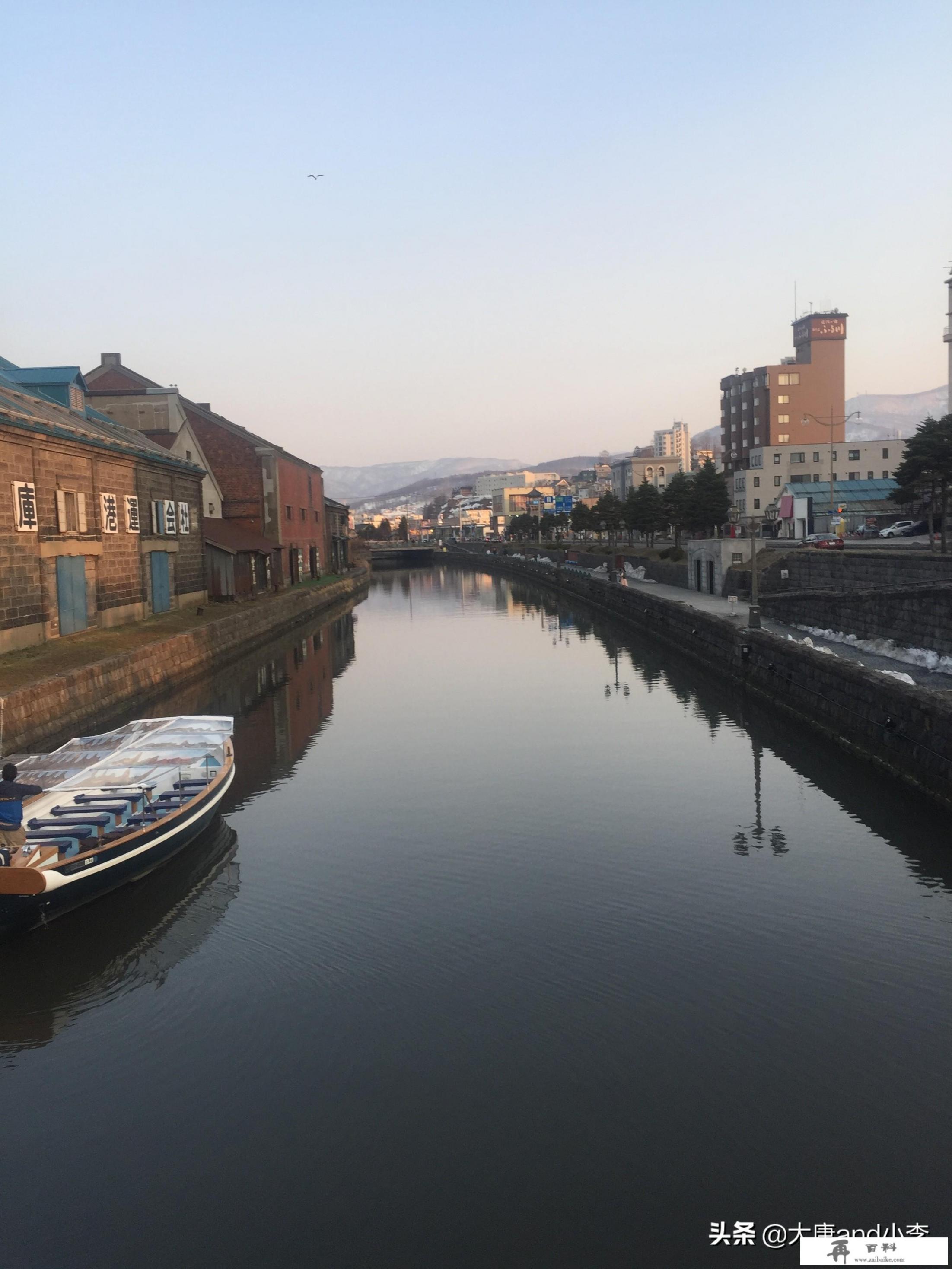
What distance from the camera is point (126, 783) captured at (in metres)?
21.3

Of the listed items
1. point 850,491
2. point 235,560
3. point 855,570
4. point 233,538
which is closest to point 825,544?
point 855,570

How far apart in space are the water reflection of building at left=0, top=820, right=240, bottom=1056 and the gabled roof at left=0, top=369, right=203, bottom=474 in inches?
891

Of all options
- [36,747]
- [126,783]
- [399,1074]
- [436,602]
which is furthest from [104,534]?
[436,602]

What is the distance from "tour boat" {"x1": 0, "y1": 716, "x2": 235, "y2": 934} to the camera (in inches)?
653

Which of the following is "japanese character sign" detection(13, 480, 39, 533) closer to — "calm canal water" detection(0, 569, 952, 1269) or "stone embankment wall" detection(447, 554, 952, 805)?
"calm canal water" detection(0, 569, 952, 1269)

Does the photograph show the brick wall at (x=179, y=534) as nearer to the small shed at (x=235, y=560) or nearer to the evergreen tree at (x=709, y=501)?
the small shed at (x=235, y=560)

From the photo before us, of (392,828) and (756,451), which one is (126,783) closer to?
(392,828)

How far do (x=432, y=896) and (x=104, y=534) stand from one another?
32.9m

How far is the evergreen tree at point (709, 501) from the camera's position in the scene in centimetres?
8750

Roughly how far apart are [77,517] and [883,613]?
1336 inches

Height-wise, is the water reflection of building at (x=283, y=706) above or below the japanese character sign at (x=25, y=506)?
below

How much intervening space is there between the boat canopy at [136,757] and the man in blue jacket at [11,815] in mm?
3505

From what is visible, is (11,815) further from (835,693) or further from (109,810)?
(835,693)

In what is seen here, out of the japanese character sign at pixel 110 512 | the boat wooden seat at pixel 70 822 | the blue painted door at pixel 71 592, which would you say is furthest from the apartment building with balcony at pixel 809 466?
the boat wooden seat at pixel 70 822
